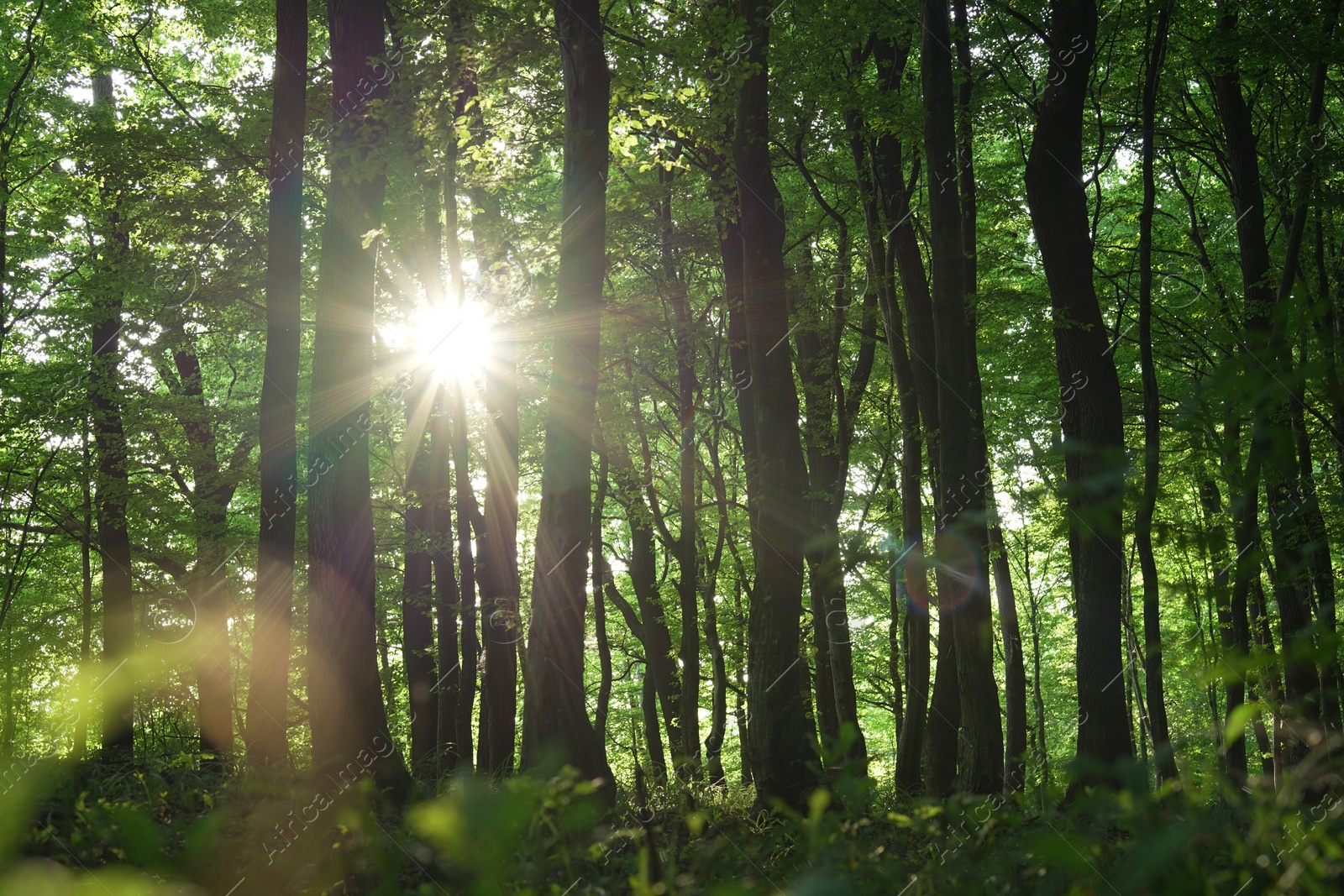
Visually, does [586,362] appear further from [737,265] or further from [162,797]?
[737,265]

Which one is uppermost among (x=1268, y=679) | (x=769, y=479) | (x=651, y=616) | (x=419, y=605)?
(x=769, y=479)

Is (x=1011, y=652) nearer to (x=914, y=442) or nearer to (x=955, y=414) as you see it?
(x=914, y=442)

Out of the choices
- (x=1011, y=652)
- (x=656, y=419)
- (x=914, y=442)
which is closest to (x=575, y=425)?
(x=914, y=442)

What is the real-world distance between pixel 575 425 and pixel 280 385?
4.83 meters

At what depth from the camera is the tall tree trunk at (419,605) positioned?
48.8 ft

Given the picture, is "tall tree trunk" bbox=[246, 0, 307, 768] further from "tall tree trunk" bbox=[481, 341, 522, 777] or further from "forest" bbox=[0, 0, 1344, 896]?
"tall tree trunk" bbox=[481, 341, 522, 777]

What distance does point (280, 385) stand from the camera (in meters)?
10.2

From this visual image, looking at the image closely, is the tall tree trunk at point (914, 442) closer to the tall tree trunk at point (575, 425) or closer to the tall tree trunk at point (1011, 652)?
the tall tree trunk at point (1011, 652)

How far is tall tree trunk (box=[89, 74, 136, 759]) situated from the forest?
90 mm

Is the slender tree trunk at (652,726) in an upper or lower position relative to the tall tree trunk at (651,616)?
lower

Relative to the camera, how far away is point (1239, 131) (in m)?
12.4

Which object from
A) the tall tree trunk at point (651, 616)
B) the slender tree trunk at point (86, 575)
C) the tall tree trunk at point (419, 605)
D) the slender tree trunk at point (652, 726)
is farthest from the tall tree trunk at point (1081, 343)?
the slender tree trunk at point (86, 575)

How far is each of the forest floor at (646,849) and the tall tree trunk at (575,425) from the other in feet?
8.53

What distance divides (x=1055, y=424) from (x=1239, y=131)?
578cm
